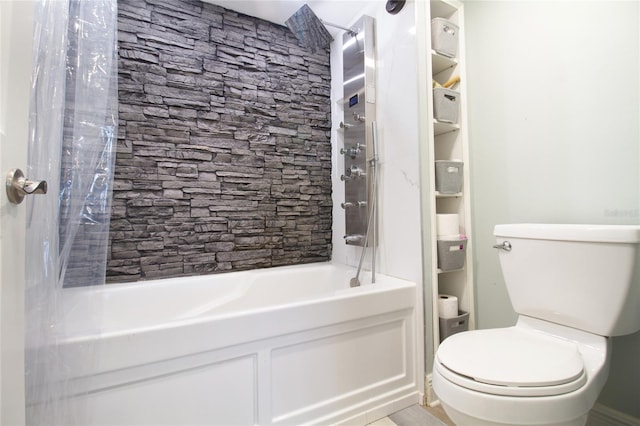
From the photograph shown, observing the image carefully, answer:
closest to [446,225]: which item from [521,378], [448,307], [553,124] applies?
[448,307]

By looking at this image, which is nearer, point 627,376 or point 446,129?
point 627,376

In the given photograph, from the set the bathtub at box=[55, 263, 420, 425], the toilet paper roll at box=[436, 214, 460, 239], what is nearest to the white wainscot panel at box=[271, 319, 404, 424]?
the bathtub at box=[55, 263, 420, 425]

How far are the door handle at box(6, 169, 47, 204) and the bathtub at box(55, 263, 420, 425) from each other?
34cm

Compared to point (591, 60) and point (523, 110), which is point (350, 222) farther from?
point (591, 60)

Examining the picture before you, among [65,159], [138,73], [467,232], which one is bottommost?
[467,232]

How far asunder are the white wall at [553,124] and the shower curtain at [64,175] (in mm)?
1764

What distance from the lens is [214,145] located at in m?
1.97

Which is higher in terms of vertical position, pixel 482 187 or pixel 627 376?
pixel 482 187

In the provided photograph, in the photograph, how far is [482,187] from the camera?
171 centimetres

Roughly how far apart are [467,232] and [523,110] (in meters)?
0.69

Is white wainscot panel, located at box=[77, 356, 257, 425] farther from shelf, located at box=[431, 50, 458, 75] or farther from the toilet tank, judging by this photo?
shelf, located at box=[431, 50, 458, 75]

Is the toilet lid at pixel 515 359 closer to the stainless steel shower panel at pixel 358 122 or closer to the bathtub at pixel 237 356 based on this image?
the bathtub at pixel 237 356

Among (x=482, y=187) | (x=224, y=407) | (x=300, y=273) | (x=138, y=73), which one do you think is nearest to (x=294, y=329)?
(x=224, y=407)

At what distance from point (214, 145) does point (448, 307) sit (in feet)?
5.69
